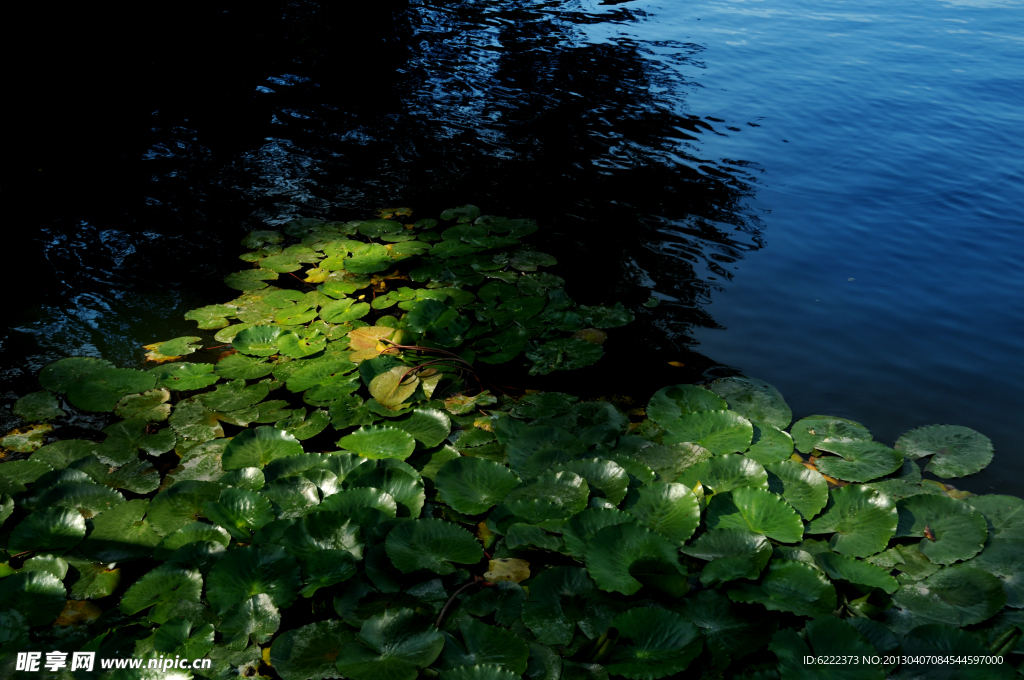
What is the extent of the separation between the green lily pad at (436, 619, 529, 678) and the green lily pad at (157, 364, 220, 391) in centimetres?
126

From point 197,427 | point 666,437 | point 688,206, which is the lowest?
point 197,427

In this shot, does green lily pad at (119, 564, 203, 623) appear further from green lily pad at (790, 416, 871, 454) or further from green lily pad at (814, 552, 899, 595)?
green lily pad at (790, 416, 871, 454)

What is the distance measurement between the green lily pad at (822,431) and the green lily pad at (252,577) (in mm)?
1435

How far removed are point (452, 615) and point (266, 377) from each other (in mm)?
1170

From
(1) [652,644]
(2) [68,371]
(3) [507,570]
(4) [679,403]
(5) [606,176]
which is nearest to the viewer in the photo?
(1) [652,644]

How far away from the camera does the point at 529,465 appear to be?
1.64m

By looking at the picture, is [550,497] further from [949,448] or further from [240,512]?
[949,448]

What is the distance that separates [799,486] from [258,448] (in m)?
1.42

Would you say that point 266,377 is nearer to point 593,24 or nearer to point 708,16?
point 593,24

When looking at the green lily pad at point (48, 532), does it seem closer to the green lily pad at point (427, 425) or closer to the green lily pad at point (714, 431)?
the green lily pad at point (427, 425)

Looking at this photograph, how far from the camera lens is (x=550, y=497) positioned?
148 cm

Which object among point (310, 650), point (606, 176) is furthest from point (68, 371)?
point (606, 176)

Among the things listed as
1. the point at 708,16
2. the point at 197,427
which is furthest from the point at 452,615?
the point at 708,16

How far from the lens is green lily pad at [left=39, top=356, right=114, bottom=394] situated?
6.56 feet
